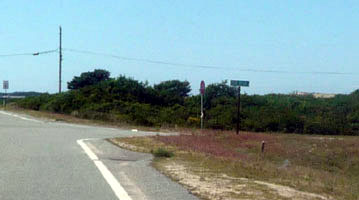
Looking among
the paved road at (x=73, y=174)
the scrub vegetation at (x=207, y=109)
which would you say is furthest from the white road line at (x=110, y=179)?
the scrub vegetation at (x=207, y=109)

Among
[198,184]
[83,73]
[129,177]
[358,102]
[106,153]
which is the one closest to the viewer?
[198,184]

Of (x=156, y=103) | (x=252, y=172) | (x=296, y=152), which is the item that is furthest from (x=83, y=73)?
(x=252, y=172)

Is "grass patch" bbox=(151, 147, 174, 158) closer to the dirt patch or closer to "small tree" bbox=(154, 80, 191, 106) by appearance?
the dirt patch

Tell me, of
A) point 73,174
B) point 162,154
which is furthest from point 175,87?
point 73,174

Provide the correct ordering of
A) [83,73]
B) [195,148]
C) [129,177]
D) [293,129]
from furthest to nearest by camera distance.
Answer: [83,73] < [293,129] < [195,148] < [129,177]

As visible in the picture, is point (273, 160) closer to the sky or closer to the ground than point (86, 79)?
closer to the ground

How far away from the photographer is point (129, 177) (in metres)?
11.5

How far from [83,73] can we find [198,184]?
261 feet

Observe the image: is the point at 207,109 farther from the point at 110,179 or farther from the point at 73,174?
the point at 110,179

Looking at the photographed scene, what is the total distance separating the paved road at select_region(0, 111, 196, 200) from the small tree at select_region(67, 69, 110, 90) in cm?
7027

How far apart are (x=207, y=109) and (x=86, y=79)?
35430 mm

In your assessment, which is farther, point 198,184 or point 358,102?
point 358,102

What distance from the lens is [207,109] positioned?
190ft

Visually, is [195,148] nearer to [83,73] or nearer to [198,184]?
[198,184]
